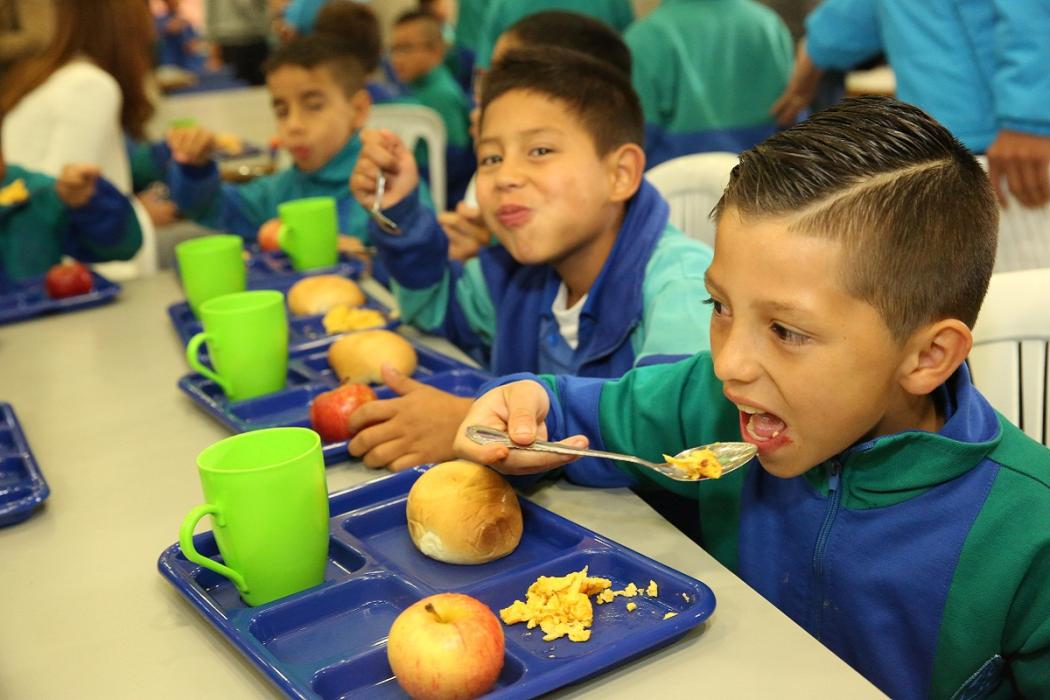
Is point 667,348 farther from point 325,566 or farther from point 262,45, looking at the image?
point 262,45

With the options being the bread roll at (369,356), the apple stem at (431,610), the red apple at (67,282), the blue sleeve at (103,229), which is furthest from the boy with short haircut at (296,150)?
the apple stem at (431,610)

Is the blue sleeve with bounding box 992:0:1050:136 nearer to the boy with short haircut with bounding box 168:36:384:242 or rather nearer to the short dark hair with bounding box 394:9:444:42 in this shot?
the boy with short haircut with bounding box 168:36:384:242

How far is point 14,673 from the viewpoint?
0.87m

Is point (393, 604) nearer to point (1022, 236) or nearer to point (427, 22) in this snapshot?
point (1022, 236)

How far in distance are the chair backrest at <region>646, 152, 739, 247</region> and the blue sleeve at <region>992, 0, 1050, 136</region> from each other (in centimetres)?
50

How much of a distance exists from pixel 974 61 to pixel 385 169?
1182mm

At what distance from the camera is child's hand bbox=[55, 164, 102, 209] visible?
2164mm

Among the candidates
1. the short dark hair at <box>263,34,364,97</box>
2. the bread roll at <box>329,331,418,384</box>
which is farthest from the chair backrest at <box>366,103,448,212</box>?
the bread roll at <box>329,331,418,384</box>

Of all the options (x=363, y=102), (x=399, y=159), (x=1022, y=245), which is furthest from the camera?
(x=363, y=102)

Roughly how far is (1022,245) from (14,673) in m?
1.68

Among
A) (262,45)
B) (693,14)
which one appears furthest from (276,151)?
(262,45)

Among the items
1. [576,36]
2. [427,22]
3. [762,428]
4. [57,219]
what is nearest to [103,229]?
[57,219]

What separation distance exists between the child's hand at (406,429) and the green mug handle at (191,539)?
287 millimetres

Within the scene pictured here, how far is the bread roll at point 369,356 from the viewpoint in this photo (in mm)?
1417
